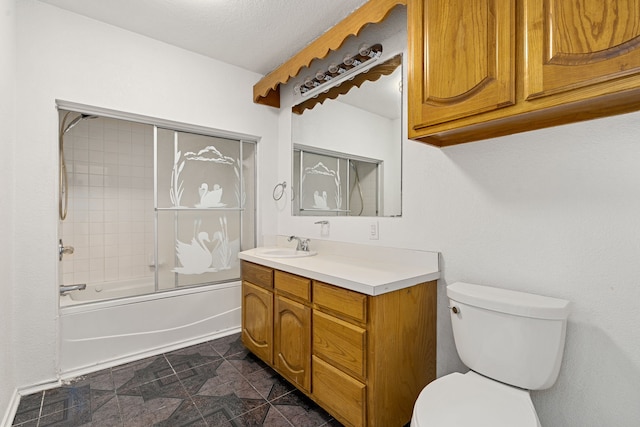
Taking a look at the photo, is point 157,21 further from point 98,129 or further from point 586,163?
point 586,163

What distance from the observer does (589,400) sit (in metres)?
1.24

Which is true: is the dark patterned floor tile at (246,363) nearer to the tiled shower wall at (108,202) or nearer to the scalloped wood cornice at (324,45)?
the tiled shower wall at (108,202)

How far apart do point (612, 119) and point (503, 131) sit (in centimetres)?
37

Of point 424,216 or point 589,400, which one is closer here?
point 589,400

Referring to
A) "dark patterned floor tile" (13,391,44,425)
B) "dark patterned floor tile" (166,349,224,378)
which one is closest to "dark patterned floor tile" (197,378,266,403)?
"dark patterned floor tile" (166,349,224,378)

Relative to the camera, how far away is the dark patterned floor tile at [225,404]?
168 centimetres

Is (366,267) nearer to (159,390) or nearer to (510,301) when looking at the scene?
(510,301)

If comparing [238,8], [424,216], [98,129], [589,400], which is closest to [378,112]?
[424,216]

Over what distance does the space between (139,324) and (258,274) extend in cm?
106

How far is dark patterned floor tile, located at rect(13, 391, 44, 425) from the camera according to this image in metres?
1.63

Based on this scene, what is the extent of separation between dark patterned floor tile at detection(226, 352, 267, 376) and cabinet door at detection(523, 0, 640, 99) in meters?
2.25

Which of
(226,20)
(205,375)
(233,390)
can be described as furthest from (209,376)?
(226,20)

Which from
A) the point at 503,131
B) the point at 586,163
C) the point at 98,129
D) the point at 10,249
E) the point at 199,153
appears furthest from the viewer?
the point at 98,129

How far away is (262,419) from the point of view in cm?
164
